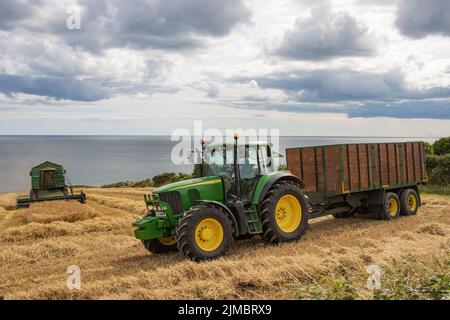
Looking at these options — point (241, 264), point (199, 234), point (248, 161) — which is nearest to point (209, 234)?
point (199, 234)

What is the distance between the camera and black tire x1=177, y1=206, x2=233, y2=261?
29.8 feet

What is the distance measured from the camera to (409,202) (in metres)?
15.4

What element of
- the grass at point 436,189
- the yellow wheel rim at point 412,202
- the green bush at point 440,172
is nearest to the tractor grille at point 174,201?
the yellow wheel rim at point 412,202

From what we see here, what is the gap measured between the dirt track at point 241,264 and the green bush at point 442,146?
17.6 meters

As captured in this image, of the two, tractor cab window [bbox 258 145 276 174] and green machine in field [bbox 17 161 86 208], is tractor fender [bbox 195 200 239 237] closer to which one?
tractor cab window [bbox 258 145 276 174]

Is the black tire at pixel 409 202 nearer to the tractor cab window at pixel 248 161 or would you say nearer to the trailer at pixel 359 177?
the trailer at pixel 359 177

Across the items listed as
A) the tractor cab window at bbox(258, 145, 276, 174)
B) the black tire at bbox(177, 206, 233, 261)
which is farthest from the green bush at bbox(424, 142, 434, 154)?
the black tire at bbox(177, 206, 233, 261)

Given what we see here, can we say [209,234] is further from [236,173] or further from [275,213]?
[275,213]

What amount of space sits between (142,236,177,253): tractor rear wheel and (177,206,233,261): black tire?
129 cm

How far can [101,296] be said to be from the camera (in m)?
7.25

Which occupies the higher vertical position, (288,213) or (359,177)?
(359,177)

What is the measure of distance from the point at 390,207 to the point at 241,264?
25.7 feet

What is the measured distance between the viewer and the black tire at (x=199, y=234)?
29.8 ft
